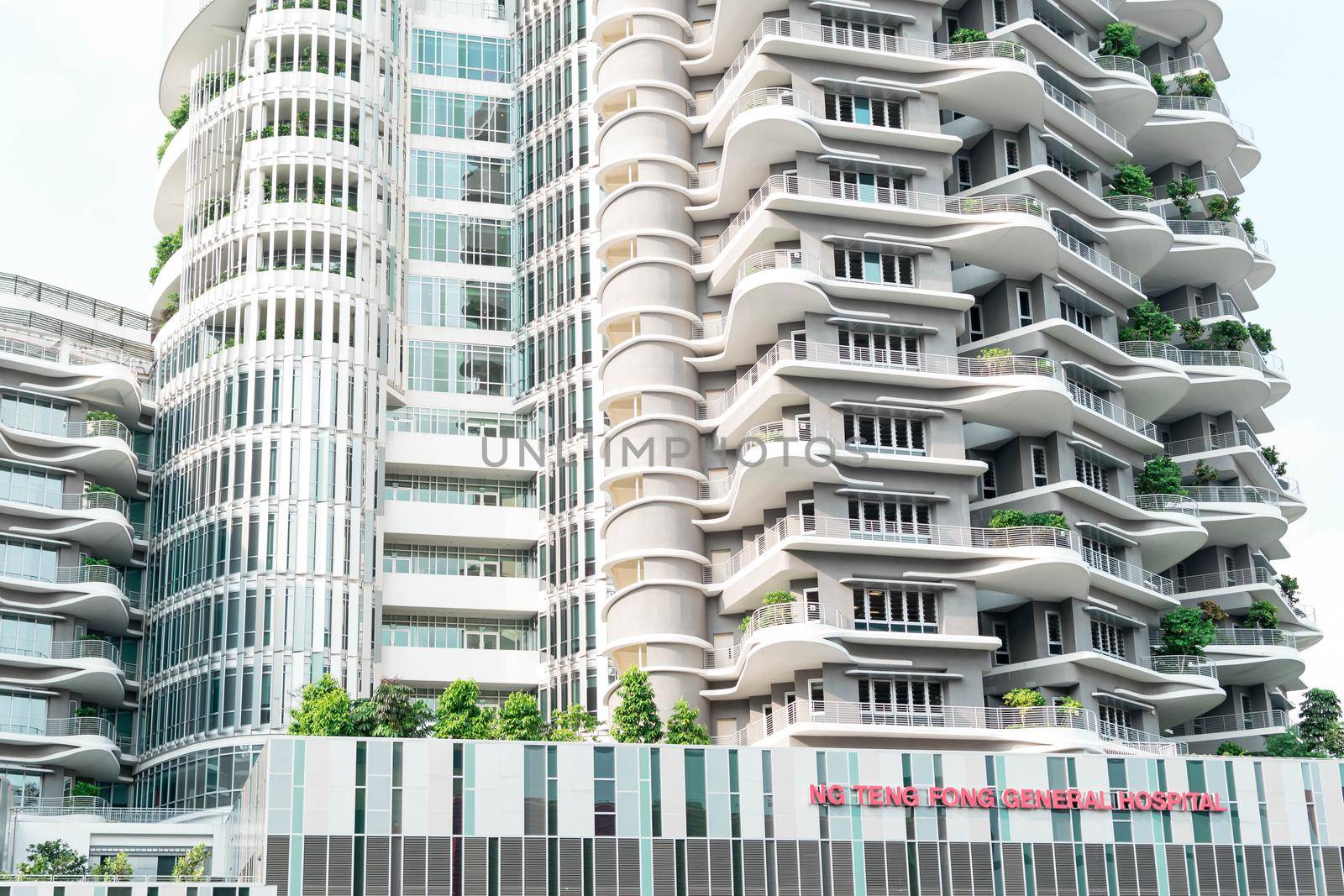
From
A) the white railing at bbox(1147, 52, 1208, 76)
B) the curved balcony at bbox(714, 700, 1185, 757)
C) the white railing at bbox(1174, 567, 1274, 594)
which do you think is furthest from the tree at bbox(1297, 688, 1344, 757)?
the white railing at bbox(1147, 52, 1208, 76)

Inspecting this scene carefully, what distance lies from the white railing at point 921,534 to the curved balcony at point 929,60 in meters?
24.8

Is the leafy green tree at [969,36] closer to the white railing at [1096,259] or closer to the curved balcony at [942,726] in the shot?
the white railing at [1096,259]

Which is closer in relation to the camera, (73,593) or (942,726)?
(942,726)

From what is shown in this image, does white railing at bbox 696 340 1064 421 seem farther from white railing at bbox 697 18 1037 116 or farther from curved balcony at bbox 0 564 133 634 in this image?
curved balcony at bbox 0 564 133 634

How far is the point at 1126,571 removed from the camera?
91.3 metres

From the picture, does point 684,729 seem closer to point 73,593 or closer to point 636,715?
point 636,715

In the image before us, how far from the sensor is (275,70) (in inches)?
4087

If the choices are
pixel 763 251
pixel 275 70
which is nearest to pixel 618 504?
pixel 763 251

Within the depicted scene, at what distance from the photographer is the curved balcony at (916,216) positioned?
291 ft

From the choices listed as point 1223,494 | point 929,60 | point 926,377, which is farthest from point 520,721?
point 1223,494

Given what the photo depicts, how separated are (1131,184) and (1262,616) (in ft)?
→ 88.2

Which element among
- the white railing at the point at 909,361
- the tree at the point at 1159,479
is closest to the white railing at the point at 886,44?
the white railing at the point at 909,361

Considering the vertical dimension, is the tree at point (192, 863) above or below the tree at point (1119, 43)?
below

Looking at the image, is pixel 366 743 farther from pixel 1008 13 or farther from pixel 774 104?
pixel 1008 13
